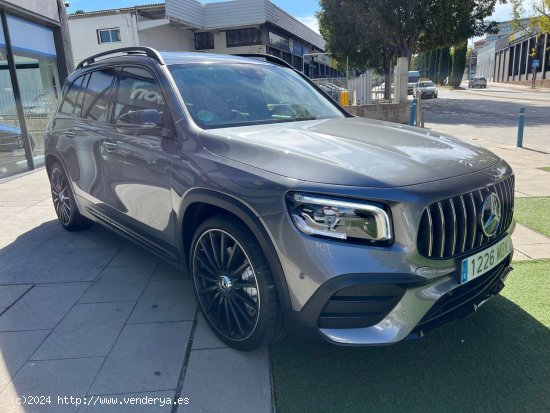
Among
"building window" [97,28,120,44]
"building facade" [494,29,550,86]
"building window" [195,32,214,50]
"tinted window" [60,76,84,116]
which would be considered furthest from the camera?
"building facade" [494,29,550,86]

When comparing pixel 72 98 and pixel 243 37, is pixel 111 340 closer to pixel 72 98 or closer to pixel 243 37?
pixel 72 98

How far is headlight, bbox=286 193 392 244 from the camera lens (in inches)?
79.2

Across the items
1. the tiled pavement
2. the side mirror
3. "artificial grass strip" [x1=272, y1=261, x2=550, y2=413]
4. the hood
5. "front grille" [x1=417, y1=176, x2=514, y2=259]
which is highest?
the side mirror

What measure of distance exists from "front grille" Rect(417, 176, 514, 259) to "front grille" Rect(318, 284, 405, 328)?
0.85ft

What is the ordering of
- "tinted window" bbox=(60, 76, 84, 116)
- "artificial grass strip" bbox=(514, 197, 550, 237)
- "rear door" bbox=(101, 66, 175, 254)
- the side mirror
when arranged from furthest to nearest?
"artificial grass strip" bbox=(514, 197, 550, 237) → "tinted window" bbox=(60, 76, 84, 116) → "rear door" bbox=(101, 66, 175, 254) → the side mirror

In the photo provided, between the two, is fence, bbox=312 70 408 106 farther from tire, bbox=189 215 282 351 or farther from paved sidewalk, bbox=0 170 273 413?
tire, bbox=189 215 282 351

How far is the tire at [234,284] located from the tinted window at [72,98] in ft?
8.15

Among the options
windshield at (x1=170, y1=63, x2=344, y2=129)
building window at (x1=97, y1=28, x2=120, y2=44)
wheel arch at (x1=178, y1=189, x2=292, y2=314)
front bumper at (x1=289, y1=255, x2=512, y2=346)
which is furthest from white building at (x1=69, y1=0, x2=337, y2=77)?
front bumper at (x1=289, y1=255, x2=512, y2=346)

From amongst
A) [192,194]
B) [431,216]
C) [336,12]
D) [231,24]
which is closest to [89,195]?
[192,194]

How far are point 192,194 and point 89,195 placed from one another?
6.40ft

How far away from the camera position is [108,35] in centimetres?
2883

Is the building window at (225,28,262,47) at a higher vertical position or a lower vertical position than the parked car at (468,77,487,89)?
higher

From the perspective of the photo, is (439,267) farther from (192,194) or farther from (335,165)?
(192,194)

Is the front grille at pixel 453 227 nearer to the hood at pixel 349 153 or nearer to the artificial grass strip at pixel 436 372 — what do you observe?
the hood at pixel 349 153
